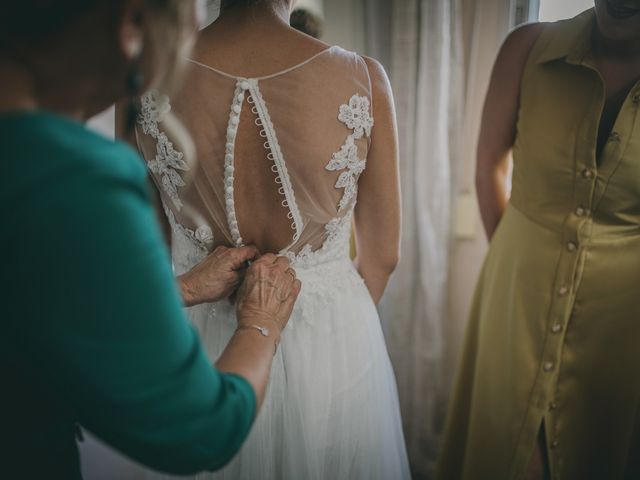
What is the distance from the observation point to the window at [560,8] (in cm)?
160

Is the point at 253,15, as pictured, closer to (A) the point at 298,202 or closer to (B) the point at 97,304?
(A) the point at 298,202

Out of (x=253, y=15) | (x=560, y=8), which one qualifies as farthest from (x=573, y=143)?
(x=560, y=8)

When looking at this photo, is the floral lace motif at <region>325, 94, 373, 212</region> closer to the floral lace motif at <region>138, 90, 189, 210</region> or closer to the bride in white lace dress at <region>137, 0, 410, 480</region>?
the bride in white lace dress at <region>137, 0, 410, 480</region>

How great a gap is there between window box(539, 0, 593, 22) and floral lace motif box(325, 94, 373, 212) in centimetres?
114

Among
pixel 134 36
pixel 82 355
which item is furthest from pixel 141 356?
pixel 134 36

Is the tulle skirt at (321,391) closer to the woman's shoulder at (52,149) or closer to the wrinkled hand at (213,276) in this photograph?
the wrinkled hand at (213,276)

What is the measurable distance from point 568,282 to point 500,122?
0.44 meters

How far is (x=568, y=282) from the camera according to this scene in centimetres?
112

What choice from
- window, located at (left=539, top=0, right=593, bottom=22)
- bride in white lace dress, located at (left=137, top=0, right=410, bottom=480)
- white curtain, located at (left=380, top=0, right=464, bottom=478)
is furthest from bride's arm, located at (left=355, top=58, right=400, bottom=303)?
window, located at (left=539, top=0, right=593, bottom=22)

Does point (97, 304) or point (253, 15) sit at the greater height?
point (253, 15)

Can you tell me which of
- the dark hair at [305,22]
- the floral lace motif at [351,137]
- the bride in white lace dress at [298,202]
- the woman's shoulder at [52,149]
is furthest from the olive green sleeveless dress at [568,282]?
the woman's shoulder at [52,149]

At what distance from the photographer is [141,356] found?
47cm

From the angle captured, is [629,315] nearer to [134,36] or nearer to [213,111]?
[213,111]

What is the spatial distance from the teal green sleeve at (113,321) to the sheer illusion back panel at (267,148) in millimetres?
427
